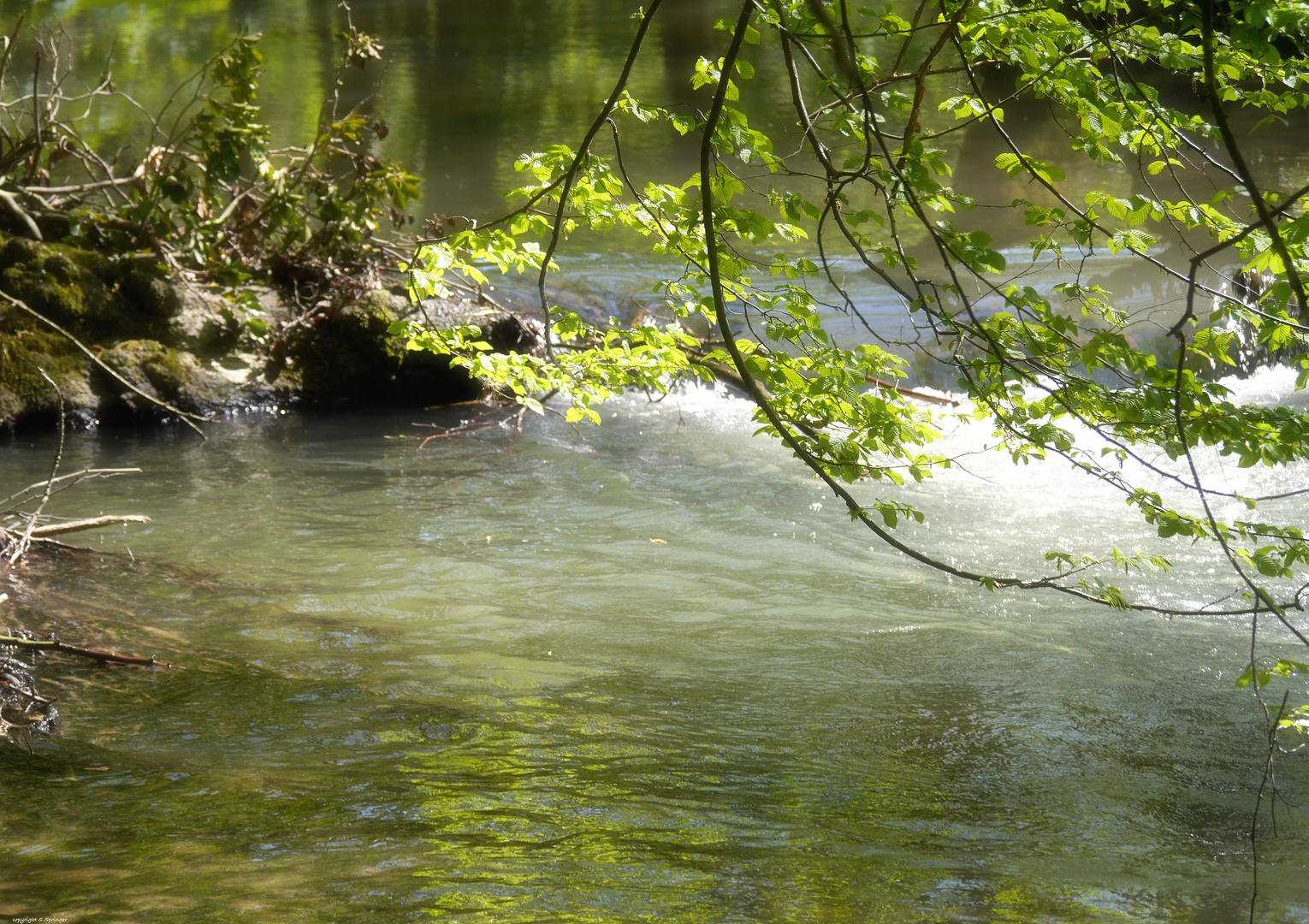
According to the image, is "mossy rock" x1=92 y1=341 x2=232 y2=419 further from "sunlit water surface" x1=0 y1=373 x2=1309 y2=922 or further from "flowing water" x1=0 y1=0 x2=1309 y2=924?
"sunlit water surface" x1=0 y1=373 x2=1309 y2=922

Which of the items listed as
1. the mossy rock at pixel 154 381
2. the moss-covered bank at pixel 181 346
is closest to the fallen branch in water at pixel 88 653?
the moss-covered bank at pixel 181 346

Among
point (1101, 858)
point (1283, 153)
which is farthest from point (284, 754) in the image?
point (1283, 153)

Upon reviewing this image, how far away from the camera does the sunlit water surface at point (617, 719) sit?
116 inches

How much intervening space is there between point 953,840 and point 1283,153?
678 inches

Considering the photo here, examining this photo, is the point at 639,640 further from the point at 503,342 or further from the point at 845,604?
the point at 503,342

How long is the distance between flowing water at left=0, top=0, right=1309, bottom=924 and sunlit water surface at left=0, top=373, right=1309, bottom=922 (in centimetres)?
2

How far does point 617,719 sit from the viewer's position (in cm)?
433

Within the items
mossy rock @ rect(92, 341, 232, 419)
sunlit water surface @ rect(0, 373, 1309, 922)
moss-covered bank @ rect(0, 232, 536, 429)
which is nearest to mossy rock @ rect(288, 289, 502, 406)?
moss-covered bank @ rect(0, 232, 536, 429)

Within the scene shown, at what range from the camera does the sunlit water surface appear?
9.65 feet

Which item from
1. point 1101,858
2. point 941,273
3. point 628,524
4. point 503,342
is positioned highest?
point 941,273

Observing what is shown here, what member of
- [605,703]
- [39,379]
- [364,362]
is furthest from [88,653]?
[364,362]

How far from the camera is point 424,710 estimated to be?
4.28 metres

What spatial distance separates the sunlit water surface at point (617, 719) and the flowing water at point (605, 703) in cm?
2

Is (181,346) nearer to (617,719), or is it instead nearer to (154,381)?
(154,381)
